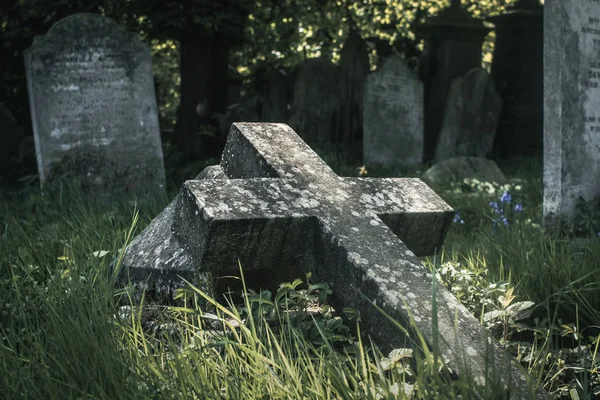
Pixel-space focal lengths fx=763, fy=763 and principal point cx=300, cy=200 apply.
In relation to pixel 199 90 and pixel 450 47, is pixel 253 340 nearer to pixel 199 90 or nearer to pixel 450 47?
pixel 199 90

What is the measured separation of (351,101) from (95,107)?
3.73 meters

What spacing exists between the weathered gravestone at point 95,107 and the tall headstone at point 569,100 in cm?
377

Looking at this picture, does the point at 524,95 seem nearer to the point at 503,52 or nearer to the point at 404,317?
the point at 503,52

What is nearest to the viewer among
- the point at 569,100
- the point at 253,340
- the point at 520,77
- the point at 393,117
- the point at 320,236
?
the point at 253,340

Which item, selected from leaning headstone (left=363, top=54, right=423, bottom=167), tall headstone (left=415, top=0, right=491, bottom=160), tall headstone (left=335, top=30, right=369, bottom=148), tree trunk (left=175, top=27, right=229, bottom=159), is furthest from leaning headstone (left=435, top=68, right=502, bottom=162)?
tree trunk (left=175, top=27, right=229, bottom=159)

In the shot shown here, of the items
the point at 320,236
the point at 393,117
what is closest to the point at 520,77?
the point at 393,117

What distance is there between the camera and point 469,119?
1023 centimetres

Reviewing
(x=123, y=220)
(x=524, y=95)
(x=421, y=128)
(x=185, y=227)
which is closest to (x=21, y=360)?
(x=185, y=227)

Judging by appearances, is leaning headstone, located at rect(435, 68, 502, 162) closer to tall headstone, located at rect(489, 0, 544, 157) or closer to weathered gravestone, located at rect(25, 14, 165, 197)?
tall headstone, located at rect(489, 0, 544, 157)

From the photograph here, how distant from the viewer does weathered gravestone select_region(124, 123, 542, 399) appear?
6.70 feet

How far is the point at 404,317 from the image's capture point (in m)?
2.01

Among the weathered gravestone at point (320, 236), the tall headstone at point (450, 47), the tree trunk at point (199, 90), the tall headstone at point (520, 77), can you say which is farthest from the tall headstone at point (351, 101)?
the weathered gravestone at point (320, 236)

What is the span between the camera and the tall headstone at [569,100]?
17.4 ft

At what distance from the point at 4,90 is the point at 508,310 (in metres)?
9.80
